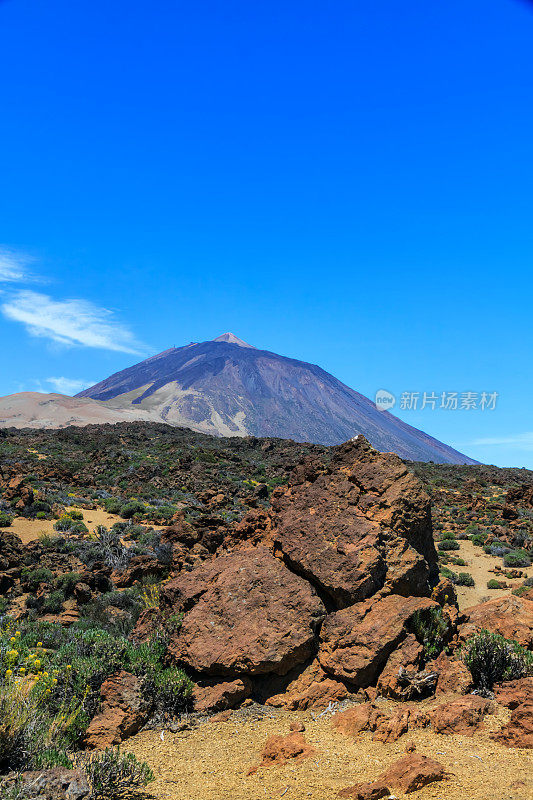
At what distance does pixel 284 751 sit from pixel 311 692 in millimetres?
1216

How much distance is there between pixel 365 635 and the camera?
18.6ft

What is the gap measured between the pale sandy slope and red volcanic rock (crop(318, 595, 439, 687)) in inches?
3780

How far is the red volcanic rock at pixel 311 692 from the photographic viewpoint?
5.51m

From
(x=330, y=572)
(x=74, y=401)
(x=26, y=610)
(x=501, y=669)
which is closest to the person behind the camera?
(x=501, y=669)

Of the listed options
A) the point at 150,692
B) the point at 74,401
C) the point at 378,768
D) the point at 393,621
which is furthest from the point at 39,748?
the point at 74,401

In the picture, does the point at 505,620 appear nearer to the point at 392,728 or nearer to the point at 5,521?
the point at 392,728

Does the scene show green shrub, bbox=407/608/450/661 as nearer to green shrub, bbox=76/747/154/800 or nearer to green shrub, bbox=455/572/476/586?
green shrub, bbox=76/747/154/800

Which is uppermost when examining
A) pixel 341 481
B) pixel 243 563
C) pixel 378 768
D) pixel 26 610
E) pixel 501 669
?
pixel 341 481

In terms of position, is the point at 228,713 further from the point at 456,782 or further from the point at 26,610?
the point at 26,610

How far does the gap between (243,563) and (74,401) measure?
12628cm

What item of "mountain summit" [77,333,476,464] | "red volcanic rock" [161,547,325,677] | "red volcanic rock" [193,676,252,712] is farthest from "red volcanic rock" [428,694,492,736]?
"mountain summit" [77,333,476,464]

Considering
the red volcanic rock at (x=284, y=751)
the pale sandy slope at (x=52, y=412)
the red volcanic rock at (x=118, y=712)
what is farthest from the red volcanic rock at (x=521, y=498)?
the pale sandy slope at (x=52, y=412)

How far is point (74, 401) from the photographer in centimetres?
12494

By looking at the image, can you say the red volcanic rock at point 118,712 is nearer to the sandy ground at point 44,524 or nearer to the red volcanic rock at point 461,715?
the red volcanic rock at point 461,715
